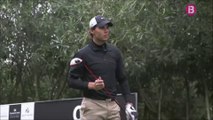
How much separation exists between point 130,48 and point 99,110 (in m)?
5.67

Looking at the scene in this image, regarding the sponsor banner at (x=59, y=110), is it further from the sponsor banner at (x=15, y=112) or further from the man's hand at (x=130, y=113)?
the man's hand at (x=130, y=113)

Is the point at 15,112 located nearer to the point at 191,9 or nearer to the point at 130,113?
the point at 191,9

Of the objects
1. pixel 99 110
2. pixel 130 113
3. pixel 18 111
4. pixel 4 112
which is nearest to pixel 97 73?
pixel 99 110

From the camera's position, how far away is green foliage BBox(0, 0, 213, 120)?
748 centimetres

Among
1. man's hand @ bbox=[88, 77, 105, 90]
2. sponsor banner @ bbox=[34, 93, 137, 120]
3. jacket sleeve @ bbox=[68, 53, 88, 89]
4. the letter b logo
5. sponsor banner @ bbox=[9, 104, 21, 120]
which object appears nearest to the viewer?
man's hand @ bbox=[88, 77, 105, 90]

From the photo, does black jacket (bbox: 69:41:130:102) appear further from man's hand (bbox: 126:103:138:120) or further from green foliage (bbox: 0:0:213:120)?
green foliage (bbox: 0:0:213:120)

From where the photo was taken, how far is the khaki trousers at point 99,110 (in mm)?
3947

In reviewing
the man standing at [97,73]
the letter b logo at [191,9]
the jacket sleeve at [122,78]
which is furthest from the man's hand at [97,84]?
the letter b logo at [191,9]

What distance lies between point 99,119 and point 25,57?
248 inches

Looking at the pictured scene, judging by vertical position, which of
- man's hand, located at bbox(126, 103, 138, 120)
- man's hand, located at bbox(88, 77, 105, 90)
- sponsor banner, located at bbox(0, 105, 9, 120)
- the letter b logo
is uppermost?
the letter b logo

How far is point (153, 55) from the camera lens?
10.2 metres

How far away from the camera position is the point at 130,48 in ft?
31.4

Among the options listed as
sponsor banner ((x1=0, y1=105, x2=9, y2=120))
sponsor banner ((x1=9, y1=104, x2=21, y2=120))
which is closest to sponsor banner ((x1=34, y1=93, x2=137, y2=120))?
sponsor banner ((x1=9, y1=104, x2=21, y2=120))

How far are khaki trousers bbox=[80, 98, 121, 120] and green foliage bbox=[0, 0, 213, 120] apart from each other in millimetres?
2919
